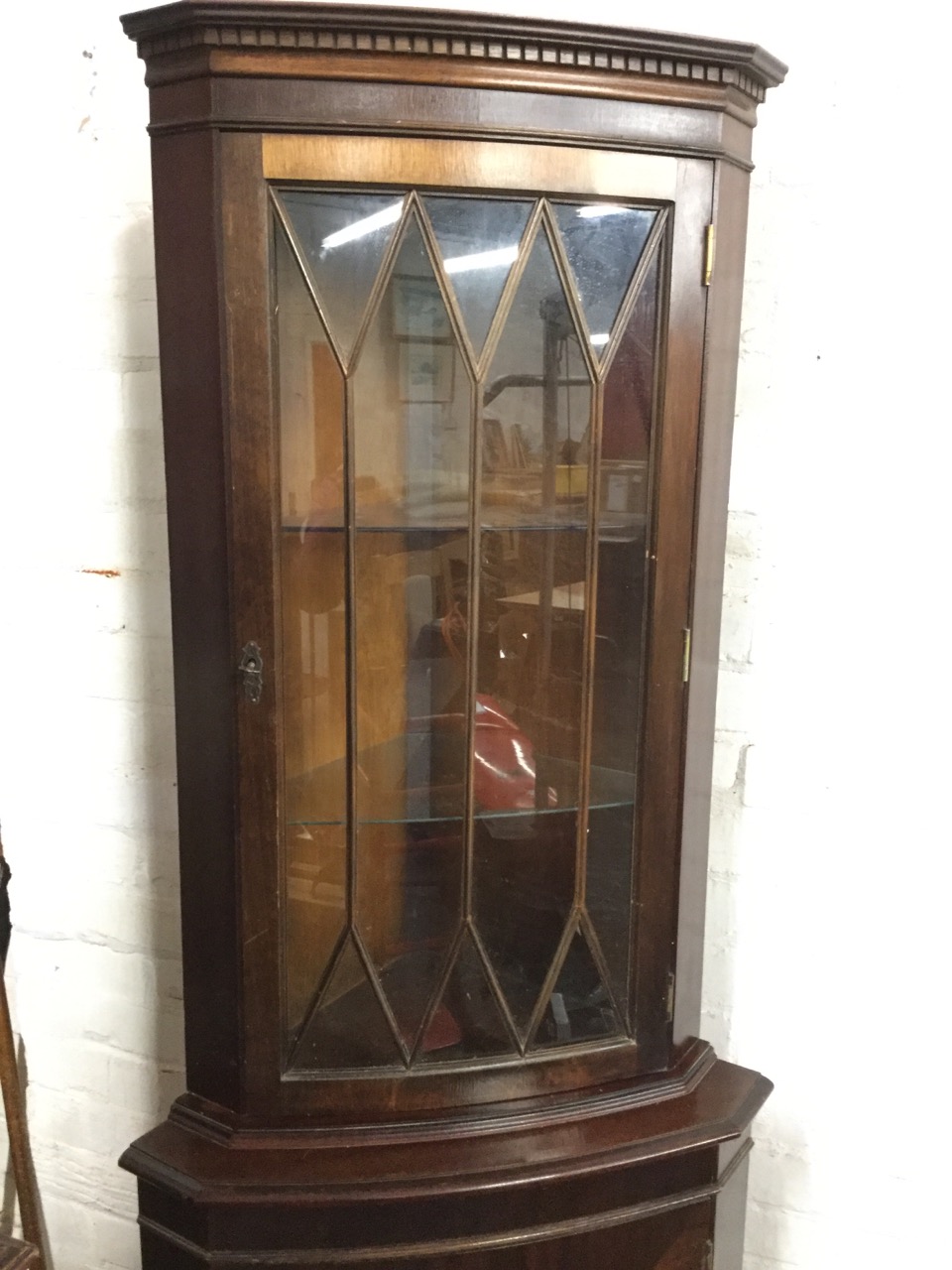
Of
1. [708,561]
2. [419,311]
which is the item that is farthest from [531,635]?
[419,311]

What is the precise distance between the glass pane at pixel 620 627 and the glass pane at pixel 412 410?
121 millimetres

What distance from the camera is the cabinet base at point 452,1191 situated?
87cm


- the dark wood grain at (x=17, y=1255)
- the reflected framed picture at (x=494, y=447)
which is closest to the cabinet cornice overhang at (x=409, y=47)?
the reflected framed picture at (x=494, y=447)

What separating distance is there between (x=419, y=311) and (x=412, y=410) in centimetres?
7

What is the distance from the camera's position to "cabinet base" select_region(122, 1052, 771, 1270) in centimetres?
87

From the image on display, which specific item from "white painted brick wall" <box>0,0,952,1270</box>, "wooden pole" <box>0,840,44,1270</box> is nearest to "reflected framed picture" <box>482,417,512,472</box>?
"white painted brick wall" <box>0,0,952,1270</box>

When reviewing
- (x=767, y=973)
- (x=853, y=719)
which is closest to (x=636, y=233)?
(x=853, y=719)

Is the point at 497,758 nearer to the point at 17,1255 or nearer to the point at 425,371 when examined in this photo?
the point at 425,371

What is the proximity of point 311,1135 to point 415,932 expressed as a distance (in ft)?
0.62

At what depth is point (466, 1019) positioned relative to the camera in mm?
915

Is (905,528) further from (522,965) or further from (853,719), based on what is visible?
(522,965)

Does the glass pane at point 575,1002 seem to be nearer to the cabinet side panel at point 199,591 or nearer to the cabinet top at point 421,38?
the cabinet side panel at point 199,591

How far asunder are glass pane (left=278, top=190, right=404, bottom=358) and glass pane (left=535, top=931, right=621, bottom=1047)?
558mm

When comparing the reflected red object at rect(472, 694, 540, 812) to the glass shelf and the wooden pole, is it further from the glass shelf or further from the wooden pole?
the wooden pole
